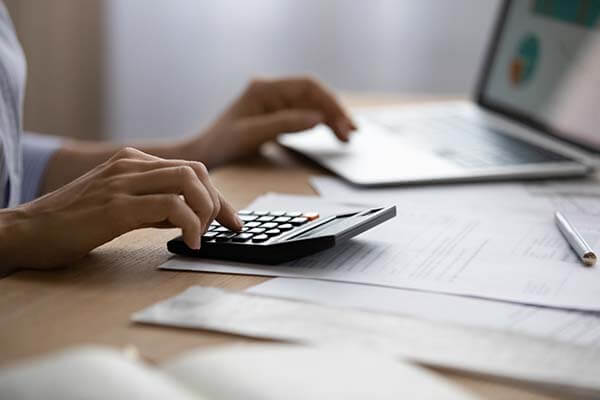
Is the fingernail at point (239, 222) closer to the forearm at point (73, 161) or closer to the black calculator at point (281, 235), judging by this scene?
the black calculator at point (281, 235)

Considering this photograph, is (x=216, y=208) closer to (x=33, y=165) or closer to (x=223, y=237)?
(x=223, y=237)

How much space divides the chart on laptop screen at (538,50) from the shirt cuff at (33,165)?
0.69 m

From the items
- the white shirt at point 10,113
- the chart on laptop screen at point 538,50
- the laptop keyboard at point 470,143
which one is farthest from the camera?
the chart on laptop screen at point 538,50

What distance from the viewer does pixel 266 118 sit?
1.13 metres

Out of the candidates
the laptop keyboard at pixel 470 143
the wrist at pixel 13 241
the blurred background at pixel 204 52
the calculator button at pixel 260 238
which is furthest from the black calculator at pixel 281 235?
the blurred background at pixel 204 52

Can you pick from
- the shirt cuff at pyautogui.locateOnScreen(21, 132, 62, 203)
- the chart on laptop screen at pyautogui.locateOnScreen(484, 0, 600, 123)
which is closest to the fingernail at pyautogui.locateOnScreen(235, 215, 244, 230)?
the shirt cuff at pyautogui.locateOnScreen(21, 132, 62, 203)

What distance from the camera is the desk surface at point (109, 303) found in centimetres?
52

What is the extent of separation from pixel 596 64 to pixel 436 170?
31cm

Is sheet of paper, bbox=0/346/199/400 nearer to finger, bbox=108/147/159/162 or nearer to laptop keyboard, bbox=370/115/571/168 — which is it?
finger, bbox=108/147/159/162

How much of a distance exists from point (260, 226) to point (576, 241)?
0.28 metres

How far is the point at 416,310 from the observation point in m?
0.59

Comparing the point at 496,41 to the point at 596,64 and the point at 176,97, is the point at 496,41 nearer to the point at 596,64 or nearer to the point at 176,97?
the point at 596,64

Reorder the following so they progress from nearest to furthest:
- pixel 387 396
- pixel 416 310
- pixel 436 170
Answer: pixel 387 396 → pixel 416 310 → pixel 436 170

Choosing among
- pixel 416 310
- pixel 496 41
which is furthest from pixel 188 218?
pixel 496 41
